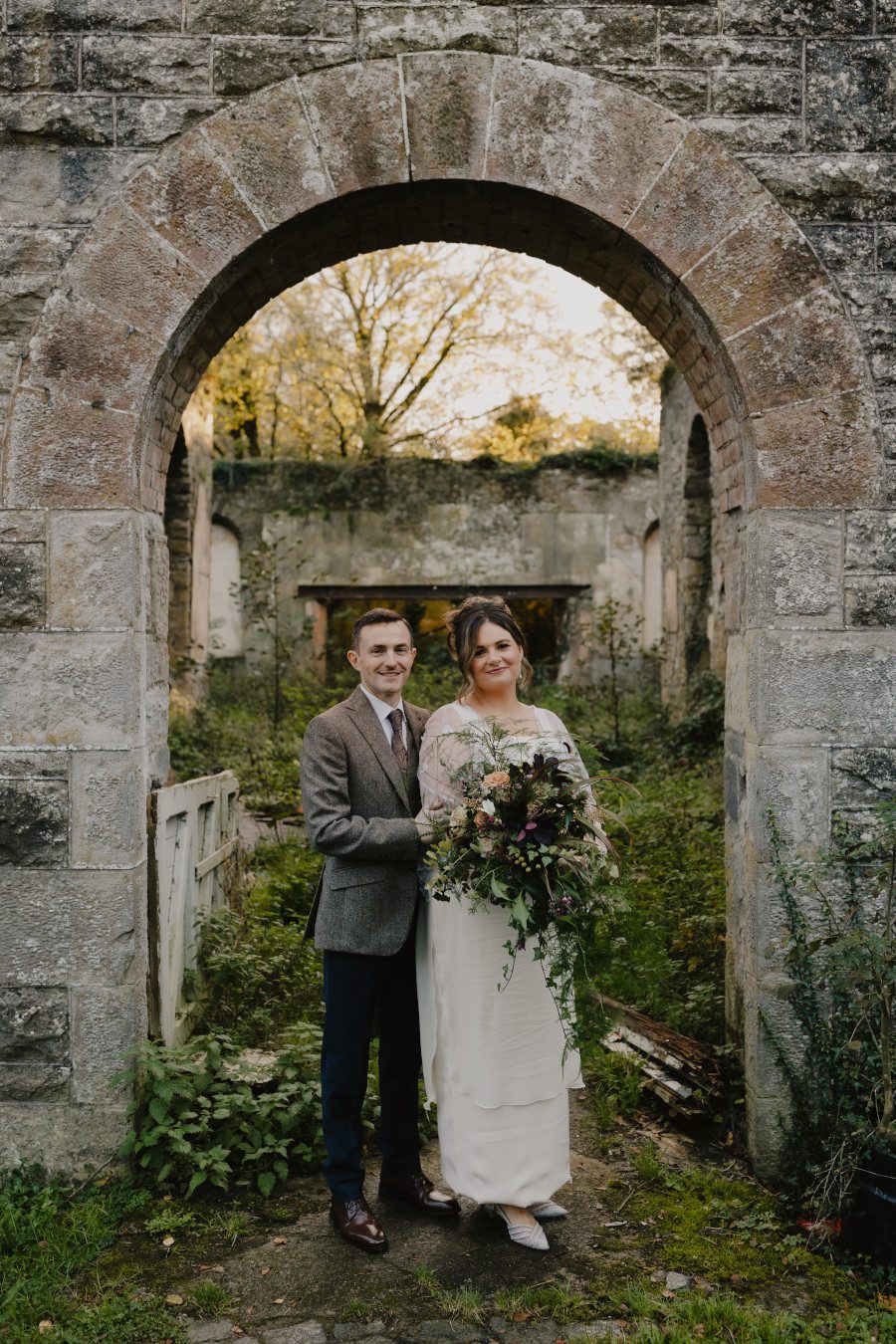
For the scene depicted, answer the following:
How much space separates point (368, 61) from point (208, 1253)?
4.16 meters

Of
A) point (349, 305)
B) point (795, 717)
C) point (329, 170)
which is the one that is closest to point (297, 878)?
point (795, 717)

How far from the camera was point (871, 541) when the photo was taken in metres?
3.84

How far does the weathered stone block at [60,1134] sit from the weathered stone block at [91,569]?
1.74 m

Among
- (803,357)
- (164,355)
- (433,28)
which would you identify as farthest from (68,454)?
(803,357)

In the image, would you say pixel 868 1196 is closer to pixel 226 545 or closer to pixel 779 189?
pixel 779 189

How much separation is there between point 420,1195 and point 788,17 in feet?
14.5

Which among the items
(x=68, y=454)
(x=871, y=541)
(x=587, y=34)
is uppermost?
(x=587, y=34)

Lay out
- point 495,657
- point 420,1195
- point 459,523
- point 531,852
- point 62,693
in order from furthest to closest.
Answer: point 459,523 < point 62,693 < point 420,1195 < point 495,657 < point 531,852

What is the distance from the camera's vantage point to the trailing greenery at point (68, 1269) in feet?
10.1

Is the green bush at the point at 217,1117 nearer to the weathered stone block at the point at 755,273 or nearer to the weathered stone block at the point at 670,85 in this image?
the weathered stone block at the point at 755,273

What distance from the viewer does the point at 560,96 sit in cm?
384

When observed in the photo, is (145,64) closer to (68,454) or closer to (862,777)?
(68,454)

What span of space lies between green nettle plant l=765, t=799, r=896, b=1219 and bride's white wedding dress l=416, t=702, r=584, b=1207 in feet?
2.91

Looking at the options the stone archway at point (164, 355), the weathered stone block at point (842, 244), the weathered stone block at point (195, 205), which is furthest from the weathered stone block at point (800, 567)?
the weathered stone block at point (195, 205)
